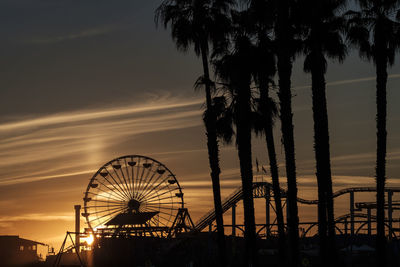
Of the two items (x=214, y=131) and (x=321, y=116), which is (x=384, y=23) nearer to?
(x=321, y=116)

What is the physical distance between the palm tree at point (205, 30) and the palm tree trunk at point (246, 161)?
187 cm

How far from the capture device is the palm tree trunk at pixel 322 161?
35.8 metres

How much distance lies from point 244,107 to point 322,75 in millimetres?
7623

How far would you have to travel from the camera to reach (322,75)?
38.1 m

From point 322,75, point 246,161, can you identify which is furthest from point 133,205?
point 322,75

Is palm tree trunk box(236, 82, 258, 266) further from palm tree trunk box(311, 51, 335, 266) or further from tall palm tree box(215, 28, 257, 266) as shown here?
palm tree trunk box(311, 51, 335, 266)

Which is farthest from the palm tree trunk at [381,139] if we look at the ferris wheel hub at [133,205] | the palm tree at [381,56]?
the ferris wheel hub at [133,205]

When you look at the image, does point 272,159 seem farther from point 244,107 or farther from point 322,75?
point 322,75

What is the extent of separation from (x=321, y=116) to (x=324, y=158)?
2279 mm

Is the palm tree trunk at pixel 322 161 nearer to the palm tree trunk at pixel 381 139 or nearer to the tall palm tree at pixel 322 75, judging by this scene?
the tall palm tree at pixel 322 75

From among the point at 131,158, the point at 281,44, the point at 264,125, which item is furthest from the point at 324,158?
the point at 131,158

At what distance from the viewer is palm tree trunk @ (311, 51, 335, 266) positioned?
35.8 m

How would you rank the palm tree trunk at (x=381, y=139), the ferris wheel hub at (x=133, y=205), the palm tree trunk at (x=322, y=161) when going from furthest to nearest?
the ferris wheel hub at (x=133, y=205)
the palm tree trunk at (x=381, y=139)
the palm tree trunk at (x=322, y=161)

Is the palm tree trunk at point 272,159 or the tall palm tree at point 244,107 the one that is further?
the palm tree trunk at point 272,159
